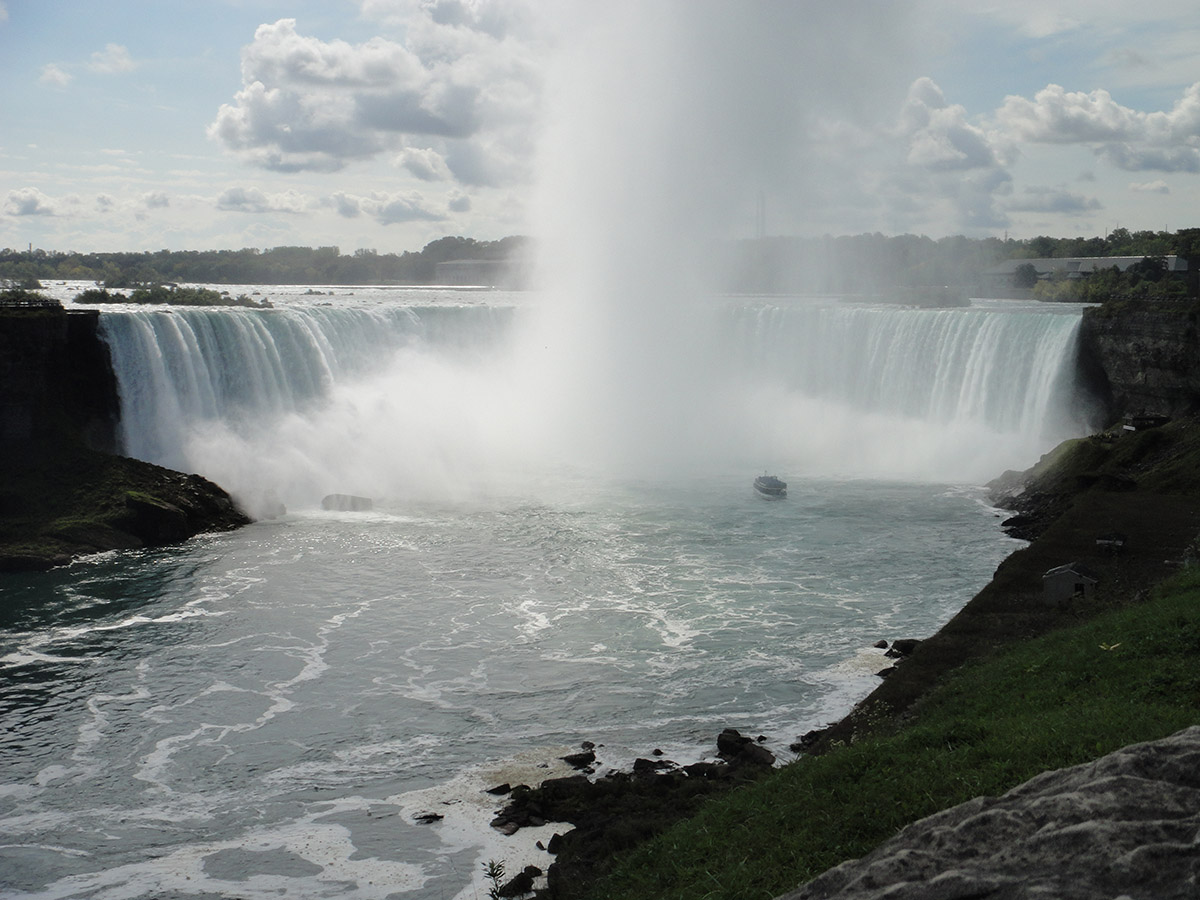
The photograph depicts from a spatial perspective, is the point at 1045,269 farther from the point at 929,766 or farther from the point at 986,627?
the point at 929,766

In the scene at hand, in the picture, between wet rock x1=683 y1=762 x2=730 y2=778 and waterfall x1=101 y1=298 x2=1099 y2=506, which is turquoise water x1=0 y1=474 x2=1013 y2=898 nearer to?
wet rock x1=683 y1=762 x2=730 y2=778

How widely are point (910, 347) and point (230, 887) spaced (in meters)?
39.2

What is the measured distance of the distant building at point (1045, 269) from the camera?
7625 cm

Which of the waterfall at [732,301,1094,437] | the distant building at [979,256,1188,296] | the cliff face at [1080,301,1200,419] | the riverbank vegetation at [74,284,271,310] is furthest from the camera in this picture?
the distant building at [979,256,1188,296]

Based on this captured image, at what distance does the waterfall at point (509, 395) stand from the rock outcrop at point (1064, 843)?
1157 inches

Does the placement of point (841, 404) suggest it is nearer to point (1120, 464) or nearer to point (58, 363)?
point (1120, 464)

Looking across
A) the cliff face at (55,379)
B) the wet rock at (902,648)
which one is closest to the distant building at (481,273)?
the cliff face at (55,379)

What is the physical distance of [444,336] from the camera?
50.3m

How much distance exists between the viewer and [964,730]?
1041 centimetres

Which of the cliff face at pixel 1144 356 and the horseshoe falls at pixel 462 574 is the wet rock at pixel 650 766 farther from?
the cliff face at pixel 1144 356

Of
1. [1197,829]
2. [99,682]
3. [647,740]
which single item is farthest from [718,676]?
[1197,829]

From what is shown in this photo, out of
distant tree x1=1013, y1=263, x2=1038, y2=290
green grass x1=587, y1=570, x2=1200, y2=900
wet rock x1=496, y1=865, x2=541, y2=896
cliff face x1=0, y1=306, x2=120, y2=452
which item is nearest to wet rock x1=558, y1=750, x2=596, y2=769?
wet rock x1=496, y1=865, x2=541, y2=896

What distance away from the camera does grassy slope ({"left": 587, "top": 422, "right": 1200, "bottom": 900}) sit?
8.71 meters

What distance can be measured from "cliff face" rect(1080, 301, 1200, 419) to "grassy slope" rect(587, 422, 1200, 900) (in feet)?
56.8
